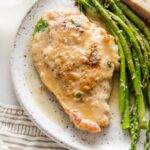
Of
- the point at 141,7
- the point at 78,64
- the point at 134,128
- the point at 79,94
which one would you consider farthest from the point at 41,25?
the point at 134,128

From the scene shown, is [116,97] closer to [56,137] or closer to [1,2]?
[56,137]

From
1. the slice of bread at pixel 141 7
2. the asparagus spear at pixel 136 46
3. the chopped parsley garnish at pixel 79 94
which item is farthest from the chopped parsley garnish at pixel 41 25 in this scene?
the slice of bread at pixel 141 7

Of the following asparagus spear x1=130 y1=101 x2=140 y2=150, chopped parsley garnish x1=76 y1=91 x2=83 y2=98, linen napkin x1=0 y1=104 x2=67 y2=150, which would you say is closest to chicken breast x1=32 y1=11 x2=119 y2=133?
chopped parsley garnish x1=76 y1=91 x2=83 y2=98

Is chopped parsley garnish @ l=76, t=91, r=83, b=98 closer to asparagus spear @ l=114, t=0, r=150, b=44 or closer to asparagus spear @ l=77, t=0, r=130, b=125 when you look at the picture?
asparagus spear @ l=77, t=0, r=130, b=125

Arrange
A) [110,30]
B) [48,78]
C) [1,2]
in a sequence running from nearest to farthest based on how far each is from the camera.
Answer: [48,78]
[110,30]
[1,2]

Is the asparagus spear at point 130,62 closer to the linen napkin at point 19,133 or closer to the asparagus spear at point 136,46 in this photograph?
the asparagus spear at point 136,46

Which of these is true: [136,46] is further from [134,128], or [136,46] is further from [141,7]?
[134,128]

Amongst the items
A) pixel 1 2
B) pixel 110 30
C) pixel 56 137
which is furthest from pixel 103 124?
pixel 1 2
